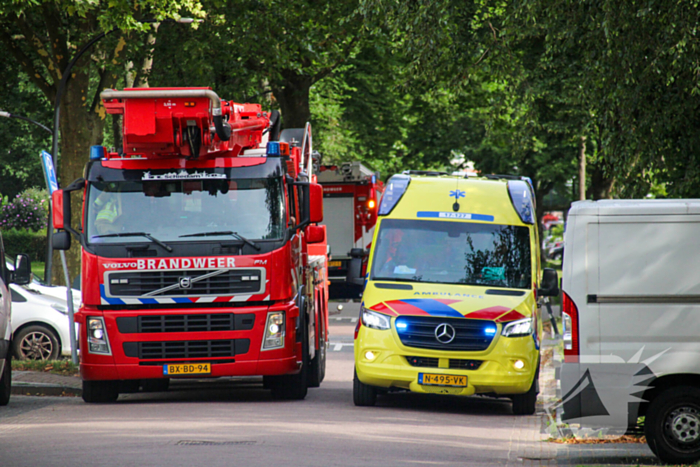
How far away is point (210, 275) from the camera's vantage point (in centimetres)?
1110

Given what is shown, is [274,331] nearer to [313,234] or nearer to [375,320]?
[375,320]

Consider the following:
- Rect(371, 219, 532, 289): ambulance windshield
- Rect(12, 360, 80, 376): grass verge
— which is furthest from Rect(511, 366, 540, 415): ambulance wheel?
Rect(12, 360, 80, 376): grass verge

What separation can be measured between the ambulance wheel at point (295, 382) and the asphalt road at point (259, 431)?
22 centimetres

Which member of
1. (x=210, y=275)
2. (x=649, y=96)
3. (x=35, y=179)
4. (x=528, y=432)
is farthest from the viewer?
(x=35, y=179)

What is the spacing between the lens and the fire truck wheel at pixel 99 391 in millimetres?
11844

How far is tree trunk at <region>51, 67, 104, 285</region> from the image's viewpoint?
1850 centimetres

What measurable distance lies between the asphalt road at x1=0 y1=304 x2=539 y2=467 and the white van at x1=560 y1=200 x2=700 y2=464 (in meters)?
1.01

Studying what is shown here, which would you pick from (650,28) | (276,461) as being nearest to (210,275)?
(276,461)

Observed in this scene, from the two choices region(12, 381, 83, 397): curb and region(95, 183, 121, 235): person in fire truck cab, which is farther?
region(12, 381, 83, 397): curb

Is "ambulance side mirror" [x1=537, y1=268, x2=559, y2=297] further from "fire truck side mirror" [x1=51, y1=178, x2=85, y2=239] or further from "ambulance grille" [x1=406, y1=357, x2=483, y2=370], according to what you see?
"fire truck side mirror" [x1=51, y1=178, x2=85, y2=239]

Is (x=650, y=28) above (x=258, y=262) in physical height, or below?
above

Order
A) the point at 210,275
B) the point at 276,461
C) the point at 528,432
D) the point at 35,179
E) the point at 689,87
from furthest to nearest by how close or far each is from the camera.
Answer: the point at 35,179 → the point at 689,87 → the point at 210,275 → the point at 528,432 → the point at 276,461

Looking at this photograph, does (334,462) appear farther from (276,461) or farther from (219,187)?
(219,187)

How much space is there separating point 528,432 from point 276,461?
11.2 feet
